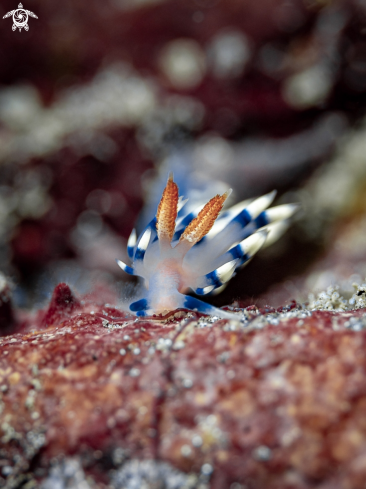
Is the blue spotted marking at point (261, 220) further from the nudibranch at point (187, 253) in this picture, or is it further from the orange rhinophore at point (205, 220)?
the orange rhinophore at point (205, 220)

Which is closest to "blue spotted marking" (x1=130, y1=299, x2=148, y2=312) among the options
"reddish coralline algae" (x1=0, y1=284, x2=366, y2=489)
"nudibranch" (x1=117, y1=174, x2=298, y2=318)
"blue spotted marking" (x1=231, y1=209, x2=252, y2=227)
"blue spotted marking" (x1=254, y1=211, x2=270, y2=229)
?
"nudibranch" (x1=117, y1=174, x2=298, y2=318)

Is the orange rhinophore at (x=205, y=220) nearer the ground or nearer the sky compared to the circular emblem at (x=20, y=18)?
nearer the ground

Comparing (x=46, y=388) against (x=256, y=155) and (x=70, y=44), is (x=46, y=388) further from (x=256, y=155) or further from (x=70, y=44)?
(x=70, y=44)

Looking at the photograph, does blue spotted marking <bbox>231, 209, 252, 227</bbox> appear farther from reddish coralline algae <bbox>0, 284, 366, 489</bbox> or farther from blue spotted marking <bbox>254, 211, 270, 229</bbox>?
reddish coralline algae <bbox>0, 284, 366, 489</bbox>

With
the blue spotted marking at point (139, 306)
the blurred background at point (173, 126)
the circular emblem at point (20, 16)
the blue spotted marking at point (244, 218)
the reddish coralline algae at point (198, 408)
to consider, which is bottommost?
the reddish coralline algae at point (198, 408)

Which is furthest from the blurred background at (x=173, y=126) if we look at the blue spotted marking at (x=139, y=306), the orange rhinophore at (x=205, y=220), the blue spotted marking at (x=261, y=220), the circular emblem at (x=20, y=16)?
the blue spotted marking at (x=139, y=306)

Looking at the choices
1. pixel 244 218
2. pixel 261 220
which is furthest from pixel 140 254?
pixel 261 220

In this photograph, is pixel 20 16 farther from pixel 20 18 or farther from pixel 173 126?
pixel 173 126

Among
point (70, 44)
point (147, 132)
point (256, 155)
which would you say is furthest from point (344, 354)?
point (70, 44)
